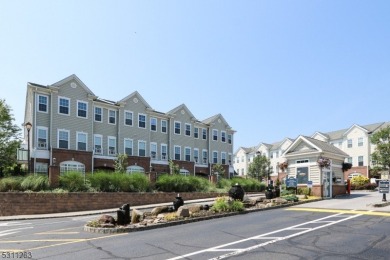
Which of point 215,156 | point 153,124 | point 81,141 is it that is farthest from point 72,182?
point 215,156

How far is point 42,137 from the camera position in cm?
3584

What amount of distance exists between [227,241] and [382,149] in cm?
4888

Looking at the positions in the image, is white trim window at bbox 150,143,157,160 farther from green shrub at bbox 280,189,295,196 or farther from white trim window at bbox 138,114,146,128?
green shrub at bbox 280,189,295,196

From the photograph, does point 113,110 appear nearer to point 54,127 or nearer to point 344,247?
point 54,127

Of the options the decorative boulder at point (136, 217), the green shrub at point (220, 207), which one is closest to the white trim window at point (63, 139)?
the green shrub at point (220, 207)

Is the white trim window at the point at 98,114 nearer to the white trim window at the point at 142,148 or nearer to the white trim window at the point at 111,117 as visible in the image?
the white trim window at the point at 111,117

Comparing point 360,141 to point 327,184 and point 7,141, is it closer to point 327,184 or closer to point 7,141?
point 327,184

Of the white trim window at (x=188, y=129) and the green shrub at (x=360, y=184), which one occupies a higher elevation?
the white trim window at (x=188, y=129)

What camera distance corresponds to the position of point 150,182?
103ft

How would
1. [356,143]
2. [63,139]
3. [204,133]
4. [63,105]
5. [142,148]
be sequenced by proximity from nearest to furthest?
[63,139] < [63,105] < [142,148] < [204,133] < [356,143]

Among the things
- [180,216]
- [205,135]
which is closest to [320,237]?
[180,216]

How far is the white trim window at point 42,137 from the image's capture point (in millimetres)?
35531

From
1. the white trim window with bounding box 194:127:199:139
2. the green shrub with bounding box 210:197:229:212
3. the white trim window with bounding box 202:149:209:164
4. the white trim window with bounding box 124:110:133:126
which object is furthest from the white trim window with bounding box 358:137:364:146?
the green shrub with bounding box 210:197:229:212

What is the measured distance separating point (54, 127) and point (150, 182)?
475 inches
